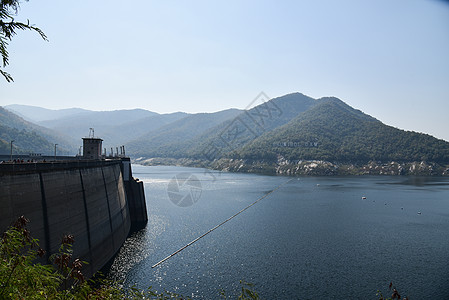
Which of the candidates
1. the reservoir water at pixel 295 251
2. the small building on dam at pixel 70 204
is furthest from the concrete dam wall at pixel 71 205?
the reservoir water at pixel 295 251

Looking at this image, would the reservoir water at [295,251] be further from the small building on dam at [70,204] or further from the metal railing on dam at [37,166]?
the metal railing on dam at [37,166]

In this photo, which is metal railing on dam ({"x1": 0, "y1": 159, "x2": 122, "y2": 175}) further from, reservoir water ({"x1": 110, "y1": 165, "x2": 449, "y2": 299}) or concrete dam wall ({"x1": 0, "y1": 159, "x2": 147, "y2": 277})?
reservoir water ({"x1": 110, "y1": 165, "x2": 449, "y2": 299})

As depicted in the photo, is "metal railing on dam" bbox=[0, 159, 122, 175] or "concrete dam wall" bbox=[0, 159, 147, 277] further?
"concrete dam wall" bbox=[0, 159, 147, 277]

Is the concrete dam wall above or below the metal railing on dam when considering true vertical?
below

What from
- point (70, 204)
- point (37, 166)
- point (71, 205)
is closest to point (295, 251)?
point (71, 205)

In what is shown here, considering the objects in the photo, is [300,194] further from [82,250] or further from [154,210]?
[82,250]

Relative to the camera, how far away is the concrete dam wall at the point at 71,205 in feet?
90.2

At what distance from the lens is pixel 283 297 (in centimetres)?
3588

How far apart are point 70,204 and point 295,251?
121 feet

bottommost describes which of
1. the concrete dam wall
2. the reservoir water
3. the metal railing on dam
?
the reservoir water

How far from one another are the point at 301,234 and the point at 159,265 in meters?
31.9

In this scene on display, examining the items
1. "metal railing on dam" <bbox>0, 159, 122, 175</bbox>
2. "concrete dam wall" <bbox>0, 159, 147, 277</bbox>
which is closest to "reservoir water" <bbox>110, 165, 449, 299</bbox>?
"concrete dam wall" <bbox>0, 159, 147, 277</bbox>

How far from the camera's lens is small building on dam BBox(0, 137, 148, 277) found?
27.5m

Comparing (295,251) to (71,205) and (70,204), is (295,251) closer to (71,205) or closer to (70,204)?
(71,205)
